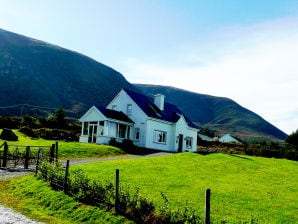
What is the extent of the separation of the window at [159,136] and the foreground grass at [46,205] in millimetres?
32554

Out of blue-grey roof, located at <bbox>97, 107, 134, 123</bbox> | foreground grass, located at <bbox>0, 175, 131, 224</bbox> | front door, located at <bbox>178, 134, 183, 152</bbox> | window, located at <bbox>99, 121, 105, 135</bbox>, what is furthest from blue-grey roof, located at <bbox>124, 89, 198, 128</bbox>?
foreground grass, located at <bbox>0, 175, 131, 224</bbox>

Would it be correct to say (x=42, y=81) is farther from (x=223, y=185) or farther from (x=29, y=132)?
(x=223, y=185)

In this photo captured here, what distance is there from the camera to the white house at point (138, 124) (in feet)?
169

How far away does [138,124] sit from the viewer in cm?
5409

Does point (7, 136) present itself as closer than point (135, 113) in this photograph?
Yes

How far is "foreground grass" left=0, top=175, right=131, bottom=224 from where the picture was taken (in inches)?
609

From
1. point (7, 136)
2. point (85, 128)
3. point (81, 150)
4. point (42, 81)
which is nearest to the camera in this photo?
point (81, 150)

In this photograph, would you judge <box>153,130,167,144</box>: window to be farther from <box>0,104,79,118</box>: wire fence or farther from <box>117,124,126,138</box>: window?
<box>0,104,79,118</box>: wire fence

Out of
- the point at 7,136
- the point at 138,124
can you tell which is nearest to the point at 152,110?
the point at 138,124

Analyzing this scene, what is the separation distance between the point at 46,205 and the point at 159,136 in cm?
3786

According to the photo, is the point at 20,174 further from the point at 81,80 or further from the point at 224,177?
the point at 81,80

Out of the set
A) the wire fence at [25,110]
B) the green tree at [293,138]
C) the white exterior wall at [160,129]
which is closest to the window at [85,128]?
the white exterior wall at [160,129]

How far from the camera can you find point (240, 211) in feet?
55.1

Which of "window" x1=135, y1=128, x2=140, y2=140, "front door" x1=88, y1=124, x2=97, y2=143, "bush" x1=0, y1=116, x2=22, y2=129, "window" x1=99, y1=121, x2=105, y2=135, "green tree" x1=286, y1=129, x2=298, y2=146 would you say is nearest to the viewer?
"window" x1=99, y1=121, x2=105, y2=135
